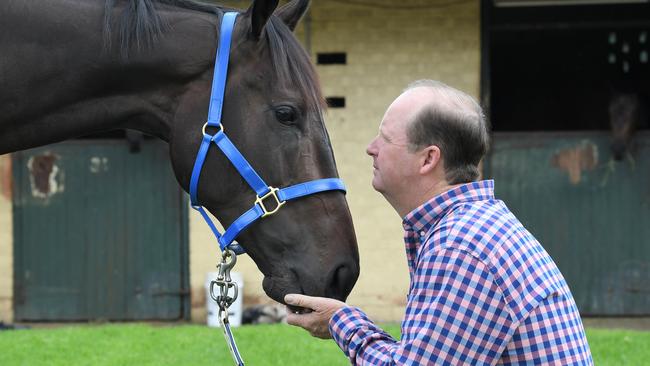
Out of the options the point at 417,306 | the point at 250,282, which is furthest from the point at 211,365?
the point at 417,306

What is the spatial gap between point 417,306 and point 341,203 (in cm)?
79

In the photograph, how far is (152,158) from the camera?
8.44 meters

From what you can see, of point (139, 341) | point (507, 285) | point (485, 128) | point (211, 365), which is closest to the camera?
point (507, 285)

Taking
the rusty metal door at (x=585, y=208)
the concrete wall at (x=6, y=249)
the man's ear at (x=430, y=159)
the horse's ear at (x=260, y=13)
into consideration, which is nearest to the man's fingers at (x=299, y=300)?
the man's ear at (x=430, y=159)

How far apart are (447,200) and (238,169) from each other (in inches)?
32.4

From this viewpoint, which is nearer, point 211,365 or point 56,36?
point 56,36

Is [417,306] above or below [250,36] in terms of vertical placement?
below

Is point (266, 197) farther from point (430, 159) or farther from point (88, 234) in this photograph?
point (88, 234)

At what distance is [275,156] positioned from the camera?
279 centimetres

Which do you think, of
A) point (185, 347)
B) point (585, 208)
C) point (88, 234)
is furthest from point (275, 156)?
point (585, 208)

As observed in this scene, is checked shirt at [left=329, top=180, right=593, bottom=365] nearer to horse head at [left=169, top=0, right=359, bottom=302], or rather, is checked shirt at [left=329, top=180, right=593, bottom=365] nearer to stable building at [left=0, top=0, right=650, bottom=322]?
horse head at [left=169, top=0, right=359, bottom=302]

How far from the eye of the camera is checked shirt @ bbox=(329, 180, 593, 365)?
198 centimetres

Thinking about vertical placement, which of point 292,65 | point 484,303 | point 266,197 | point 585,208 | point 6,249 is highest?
point 292,65

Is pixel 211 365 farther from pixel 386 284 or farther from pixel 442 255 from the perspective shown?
pixel 442 255
